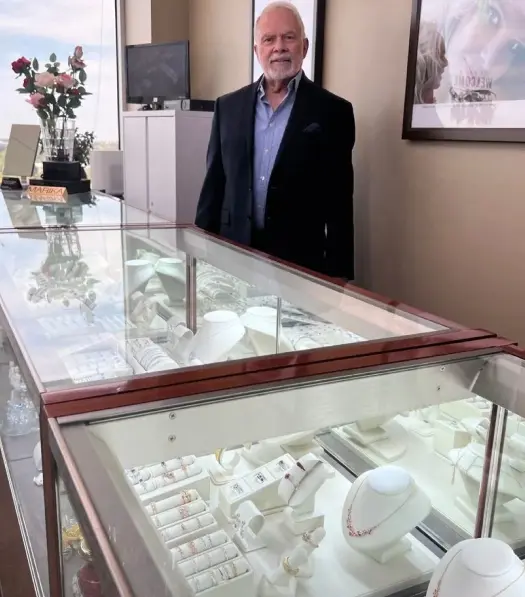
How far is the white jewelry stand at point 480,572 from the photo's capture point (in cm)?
67

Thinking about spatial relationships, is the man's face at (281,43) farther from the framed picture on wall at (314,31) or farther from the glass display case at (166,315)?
the glass display case at (166,315)

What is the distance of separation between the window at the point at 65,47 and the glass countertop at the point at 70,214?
2143 mm

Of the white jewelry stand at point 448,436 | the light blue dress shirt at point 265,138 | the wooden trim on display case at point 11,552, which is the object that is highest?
the light blue dress shirt at point 265,138

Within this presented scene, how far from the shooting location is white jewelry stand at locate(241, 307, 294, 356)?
40.0 inches

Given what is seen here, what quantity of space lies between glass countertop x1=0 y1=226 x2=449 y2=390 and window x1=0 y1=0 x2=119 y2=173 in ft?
10.3

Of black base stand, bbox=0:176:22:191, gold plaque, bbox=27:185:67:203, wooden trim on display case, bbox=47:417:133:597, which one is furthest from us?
black base stand, bbox=0:176:22:191

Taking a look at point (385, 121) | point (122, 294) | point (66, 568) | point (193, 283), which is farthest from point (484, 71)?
point (66, 568)

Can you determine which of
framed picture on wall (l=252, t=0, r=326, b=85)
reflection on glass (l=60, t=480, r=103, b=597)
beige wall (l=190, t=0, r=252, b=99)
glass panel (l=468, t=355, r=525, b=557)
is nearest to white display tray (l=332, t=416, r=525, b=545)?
glass panel (l=468, t=355, r=525, b=557)

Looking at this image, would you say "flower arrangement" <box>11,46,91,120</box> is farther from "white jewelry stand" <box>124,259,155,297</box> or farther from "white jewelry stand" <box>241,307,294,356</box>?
"white jewelry stand" <box>241,307,294,356</box>

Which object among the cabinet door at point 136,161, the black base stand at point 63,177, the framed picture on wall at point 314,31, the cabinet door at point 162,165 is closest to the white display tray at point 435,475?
the black base stand at point 63,177

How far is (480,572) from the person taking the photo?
68 cm

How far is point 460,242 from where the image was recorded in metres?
2.38

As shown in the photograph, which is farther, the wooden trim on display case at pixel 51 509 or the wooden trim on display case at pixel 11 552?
the wooden trim on display case at pixel 11 552

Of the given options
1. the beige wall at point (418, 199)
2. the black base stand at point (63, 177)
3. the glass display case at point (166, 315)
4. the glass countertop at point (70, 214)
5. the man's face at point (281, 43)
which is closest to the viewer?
the glass display case at point (166, 315)
